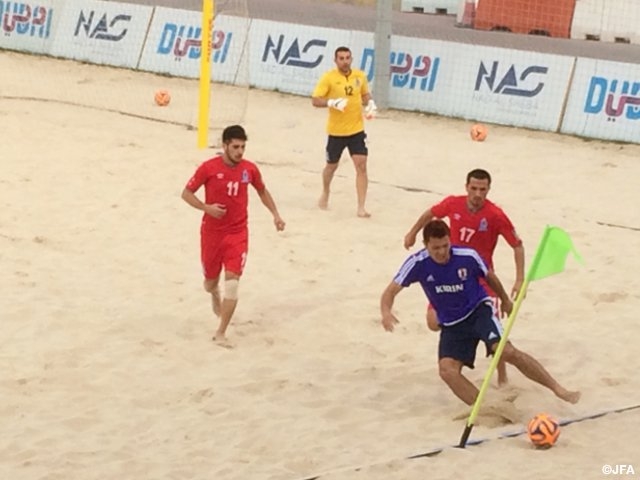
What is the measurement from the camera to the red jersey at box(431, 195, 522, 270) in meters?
10.9

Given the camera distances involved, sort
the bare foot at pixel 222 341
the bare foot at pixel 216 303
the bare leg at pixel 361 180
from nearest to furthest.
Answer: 1. the bare foot at pixel 222 341
2. the bare foot at pixel 216 303
3. the bare leg at pixel 361 180

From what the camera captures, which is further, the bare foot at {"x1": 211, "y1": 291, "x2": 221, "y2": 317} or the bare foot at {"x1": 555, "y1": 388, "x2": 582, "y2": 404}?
the bare foot at {"x1": 211, "y1": 291, "x2": 221, "y2": 317}

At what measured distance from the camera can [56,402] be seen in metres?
10.5

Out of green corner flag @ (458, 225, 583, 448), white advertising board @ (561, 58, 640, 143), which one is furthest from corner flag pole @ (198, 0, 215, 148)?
green corner flag @ (458, 225, 583, 448)

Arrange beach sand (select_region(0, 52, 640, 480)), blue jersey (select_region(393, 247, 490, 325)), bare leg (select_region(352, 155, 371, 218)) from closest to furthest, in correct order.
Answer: beach sand (select_region(0, 52, 640, 480)) < blue jersey (select_region(393, 247, 490, 325)) < bare leg (select_region(352, 155, 371, 218))

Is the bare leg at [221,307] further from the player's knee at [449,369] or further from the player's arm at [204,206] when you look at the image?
the player's knee at [449,369]

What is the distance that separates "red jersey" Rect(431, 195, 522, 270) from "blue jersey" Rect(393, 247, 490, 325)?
→ 27.6 inches

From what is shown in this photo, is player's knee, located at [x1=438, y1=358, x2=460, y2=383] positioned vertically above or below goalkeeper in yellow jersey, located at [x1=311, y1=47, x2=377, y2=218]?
below

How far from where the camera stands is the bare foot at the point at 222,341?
1195 cm

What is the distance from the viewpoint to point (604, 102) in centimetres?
2059

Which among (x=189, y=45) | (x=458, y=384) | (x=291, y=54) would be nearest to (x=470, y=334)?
(x=458, y=384)

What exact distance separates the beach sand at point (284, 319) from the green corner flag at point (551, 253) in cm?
117

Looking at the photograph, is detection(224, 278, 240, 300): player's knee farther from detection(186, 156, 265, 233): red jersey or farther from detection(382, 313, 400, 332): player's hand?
detection(382, 313, 400, 332): player's hand

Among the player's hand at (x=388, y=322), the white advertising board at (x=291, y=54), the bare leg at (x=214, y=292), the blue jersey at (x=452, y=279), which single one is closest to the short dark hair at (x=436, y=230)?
the blue jersey at (x=452, y=279)
